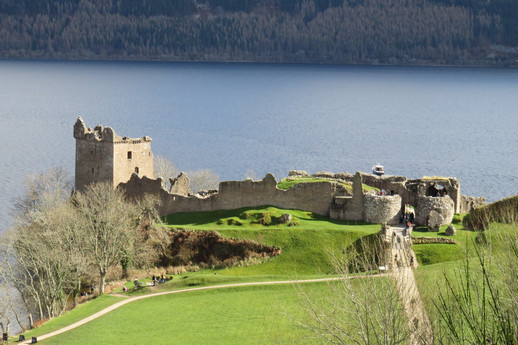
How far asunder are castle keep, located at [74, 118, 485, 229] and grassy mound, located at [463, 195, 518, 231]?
1.80 m

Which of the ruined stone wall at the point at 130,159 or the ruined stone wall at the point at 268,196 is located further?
the ruined stone wall at the point at 130,159

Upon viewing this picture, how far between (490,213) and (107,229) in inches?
1053

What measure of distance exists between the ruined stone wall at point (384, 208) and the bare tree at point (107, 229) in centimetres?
1722

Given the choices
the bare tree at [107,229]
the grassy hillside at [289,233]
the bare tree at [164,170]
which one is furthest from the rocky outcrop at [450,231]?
the bare tree at [164,170]

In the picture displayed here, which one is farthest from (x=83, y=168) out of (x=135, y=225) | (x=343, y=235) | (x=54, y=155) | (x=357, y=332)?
(x=54, y=155)

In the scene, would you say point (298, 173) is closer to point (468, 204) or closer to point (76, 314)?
point (468, 204)

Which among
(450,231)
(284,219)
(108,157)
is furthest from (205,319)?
Answer: (108,157)

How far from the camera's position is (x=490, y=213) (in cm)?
6981

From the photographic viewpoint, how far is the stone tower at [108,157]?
269ft

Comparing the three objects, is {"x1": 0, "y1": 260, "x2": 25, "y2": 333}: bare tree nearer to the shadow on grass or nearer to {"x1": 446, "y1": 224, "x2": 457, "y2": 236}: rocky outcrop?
the shadow on grass

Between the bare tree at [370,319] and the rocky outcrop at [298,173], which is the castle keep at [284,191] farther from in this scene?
the bare tree at [370,319]

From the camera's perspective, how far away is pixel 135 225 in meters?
76.9

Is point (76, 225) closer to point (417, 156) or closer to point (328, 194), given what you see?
point (328, 194)

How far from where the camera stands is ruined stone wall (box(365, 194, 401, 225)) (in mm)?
73625
